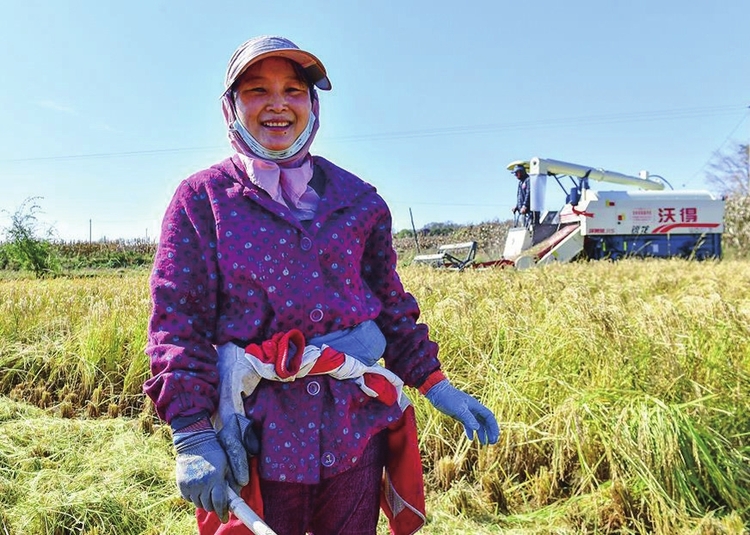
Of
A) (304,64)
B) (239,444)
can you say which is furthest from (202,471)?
(304,64)

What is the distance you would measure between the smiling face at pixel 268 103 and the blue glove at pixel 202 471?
0.68 metres

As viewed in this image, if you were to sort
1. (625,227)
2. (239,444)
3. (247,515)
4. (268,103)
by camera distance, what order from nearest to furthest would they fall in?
(247,515)
(239,444)
(268,103)
(625,227)

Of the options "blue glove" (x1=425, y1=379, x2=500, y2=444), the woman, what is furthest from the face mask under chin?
"blue glove" (x1=425, y1=379, x2=500, y2=444)

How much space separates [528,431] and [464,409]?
57.3 inches

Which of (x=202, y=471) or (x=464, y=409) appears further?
(x=464, y=409)

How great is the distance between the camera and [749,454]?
8.55 ft

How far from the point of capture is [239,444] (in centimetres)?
125

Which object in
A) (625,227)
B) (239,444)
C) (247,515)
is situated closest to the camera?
(247,515)

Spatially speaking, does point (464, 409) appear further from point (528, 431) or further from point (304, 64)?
point (528, 431)

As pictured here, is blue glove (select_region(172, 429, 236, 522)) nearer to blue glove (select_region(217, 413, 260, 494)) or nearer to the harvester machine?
blue glove (select_region(217, 413, 260, 494))

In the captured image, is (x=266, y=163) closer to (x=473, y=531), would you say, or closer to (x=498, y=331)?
(x=473, y=531)

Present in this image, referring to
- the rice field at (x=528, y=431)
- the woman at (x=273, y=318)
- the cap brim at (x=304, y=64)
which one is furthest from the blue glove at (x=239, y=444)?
the rice field at (x=528, y=431)

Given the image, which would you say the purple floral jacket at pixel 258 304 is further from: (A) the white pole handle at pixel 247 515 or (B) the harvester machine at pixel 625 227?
(B) the harvester machine at pixel 625 227

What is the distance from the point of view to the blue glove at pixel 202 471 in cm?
119
